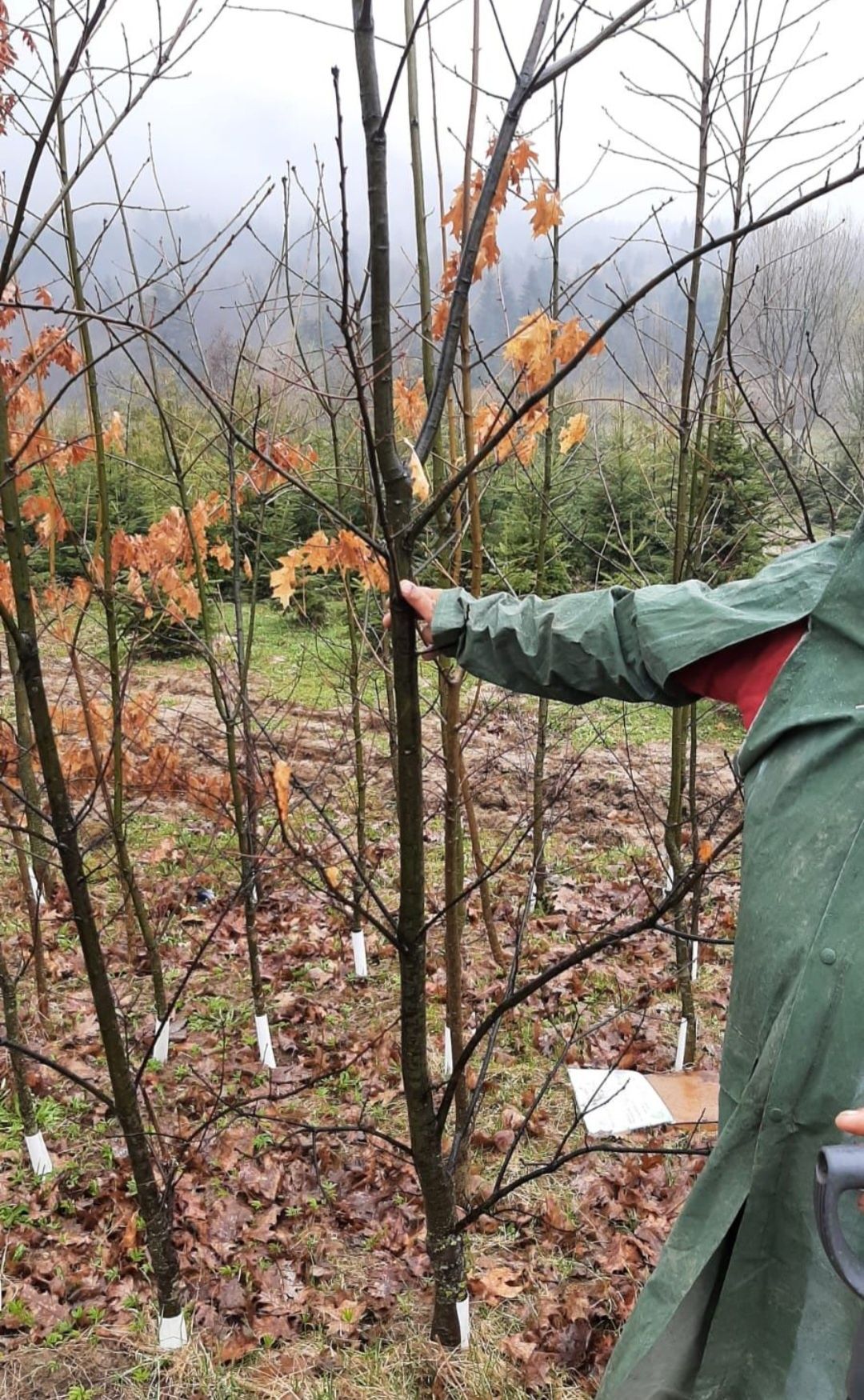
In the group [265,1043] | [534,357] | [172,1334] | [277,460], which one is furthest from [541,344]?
[172,1334]

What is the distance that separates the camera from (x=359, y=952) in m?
4.76

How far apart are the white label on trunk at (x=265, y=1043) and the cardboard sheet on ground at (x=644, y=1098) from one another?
1380mm

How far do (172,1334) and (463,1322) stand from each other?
34.1 inches

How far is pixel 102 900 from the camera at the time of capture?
5695mm

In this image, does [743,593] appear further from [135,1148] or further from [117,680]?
[117,680]

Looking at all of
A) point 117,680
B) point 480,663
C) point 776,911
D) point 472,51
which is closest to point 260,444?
point 117,680

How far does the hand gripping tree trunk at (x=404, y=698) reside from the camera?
1402mm

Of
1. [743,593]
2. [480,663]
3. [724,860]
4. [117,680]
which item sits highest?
[743,593]

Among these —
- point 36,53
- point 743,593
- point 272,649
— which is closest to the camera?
point 743,593

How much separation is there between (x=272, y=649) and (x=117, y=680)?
7.40 metres

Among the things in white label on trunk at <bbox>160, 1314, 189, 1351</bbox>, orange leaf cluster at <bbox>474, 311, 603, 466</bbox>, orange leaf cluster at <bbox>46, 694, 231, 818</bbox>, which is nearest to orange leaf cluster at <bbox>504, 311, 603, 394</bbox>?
orange leaf cluster at <bbox>474, 311, 603, 466</bbox>

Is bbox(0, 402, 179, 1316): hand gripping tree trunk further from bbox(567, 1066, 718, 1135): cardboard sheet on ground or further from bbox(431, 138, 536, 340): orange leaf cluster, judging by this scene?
bbox(567, 1066, 718, 1135): cardboard sheet on ground

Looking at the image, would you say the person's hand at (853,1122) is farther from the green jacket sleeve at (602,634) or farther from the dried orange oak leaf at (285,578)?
the dried orange oak leaf at (285,578)

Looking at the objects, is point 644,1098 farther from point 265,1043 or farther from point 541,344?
point 541,344
